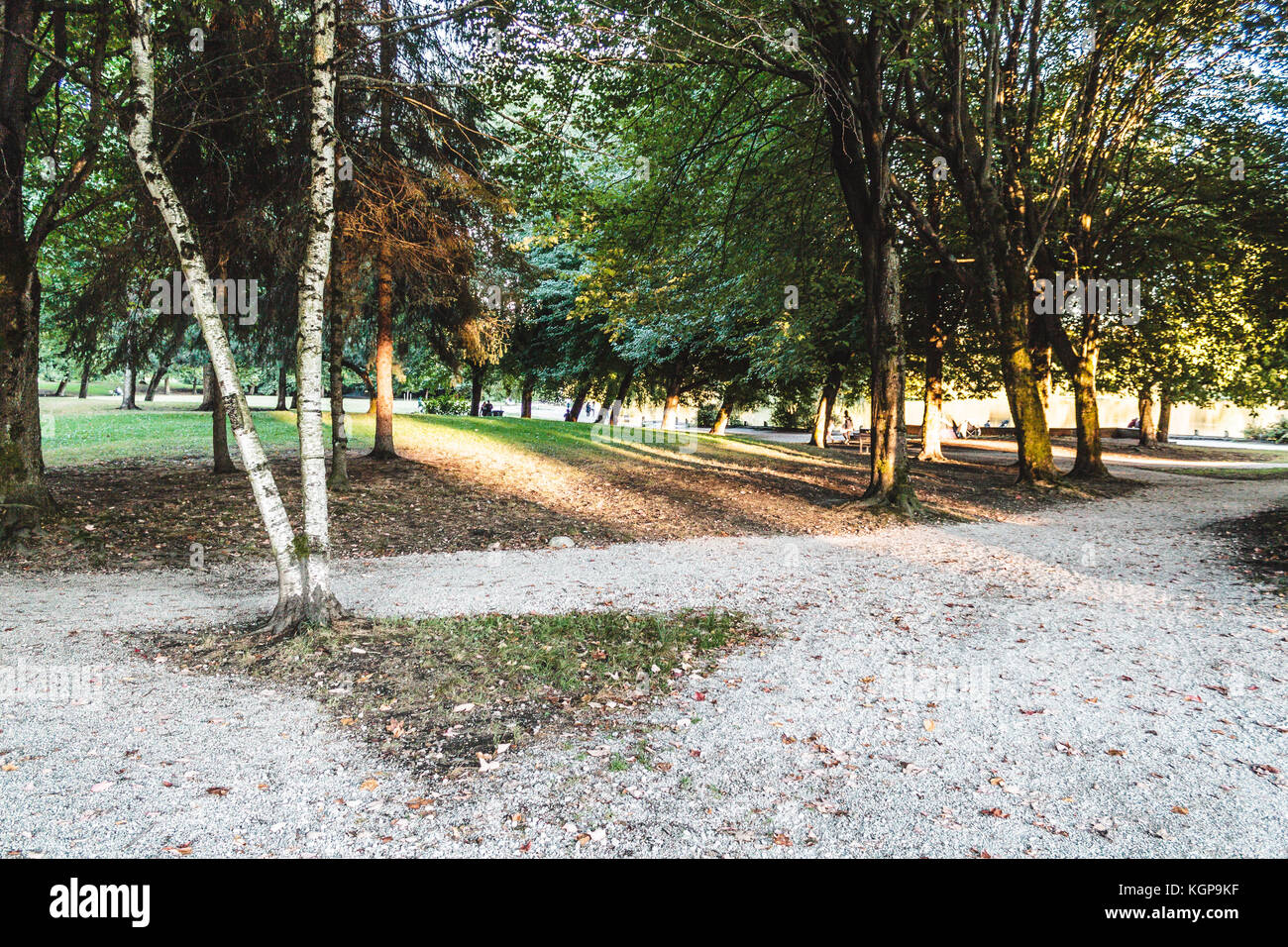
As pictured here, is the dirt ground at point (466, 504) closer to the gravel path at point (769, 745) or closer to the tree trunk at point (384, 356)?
the tree trunk at point (384, 356)

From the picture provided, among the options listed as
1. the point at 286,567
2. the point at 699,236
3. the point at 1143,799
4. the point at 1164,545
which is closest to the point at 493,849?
the point at 1143,799

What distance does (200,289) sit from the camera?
18.1 ft

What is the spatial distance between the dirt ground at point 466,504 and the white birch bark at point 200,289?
3786mm

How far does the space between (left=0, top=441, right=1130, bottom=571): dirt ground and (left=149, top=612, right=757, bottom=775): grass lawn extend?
3956 mm

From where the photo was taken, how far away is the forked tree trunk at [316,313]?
578 centimetres

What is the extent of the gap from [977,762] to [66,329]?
1493cm

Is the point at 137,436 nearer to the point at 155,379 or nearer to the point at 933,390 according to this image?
the point at 155,379

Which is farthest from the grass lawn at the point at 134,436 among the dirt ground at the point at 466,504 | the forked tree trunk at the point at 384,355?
the forked tree trunk at the point at 384,355

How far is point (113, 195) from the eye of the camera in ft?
27.0

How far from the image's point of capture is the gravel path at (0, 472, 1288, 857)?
3.28 metres

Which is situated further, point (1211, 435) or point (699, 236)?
point (1211, 435)

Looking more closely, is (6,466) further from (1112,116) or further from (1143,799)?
(1112,116)

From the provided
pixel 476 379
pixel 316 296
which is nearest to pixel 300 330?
pixel 316 296

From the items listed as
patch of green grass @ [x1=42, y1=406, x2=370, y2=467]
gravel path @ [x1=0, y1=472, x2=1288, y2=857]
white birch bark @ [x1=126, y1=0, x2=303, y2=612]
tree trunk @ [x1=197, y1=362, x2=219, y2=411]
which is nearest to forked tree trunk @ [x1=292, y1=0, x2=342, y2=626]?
white birch bark @ [x1=126, y1=0, x2=303, y2=612]
